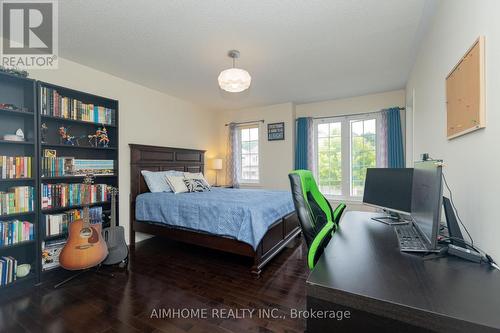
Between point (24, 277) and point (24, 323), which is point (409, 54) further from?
point (24, 277)

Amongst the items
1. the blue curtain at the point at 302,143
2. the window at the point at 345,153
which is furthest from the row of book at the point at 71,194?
the window at the point at 345,153

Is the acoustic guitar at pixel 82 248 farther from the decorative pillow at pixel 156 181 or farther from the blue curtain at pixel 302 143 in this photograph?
the blue curtain at pixel 302 143

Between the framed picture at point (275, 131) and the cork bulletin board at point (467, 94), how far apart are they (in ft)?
10.9

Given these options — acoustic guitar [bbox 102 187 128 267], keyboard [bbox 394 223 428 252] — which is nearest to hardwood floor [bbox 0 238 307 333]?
acoustic guitar [bbox 102 187 128 267]

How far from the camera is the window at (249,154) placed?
524 centimetres

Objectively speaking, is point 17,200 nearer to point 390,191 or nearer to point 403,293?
point 403,293

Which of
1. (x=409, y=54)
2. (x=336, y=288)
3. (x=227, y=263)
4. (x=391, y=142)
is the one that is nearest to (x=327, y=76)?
(x=409, y=54)

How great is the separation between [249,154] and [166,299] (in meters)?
3.71

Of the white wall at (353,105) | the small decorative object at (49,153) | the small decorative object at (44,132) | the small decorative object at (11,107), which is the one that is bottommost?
the small decorative object at (49,153)

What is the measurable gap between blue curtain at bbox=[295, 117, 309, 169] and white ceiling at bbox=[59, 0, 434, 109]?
1.15 meters

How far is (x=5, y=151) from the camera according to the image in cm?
229

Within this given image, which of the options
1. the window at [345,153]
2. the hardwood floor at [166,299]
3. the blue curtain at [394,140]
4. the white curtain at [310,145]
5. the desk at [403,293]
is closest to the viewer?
the desk at [403,293]

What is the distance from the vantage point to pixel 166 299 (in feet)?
6.59

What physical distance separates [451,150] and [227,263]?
243 cm
